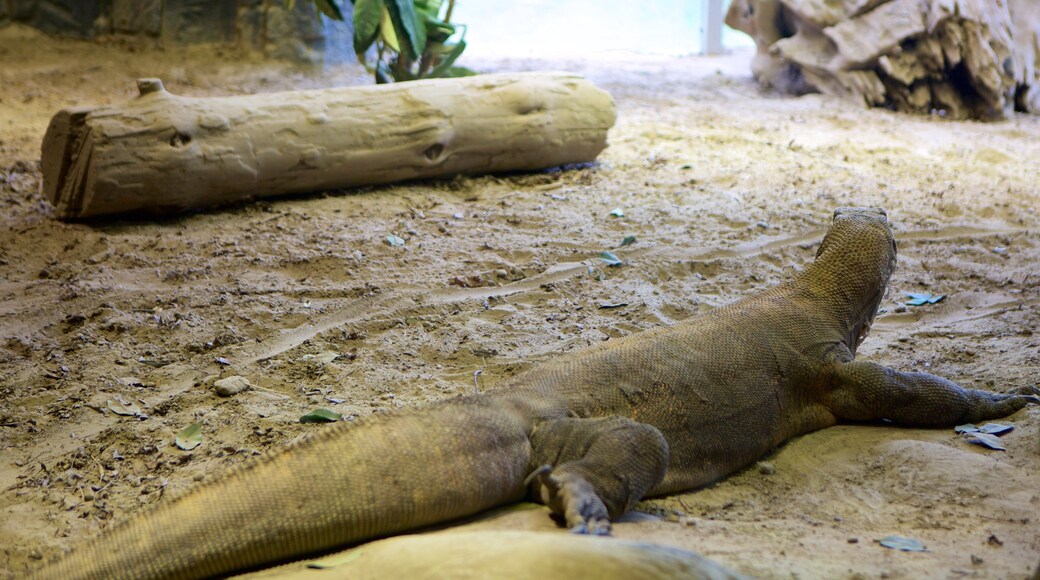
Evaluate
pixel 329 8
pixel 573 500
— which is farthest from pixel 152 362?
pixel 329 8

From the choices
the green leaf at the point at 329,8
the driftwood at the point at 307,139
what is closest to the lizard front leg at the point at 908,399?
the driftwood at the point at 307,139

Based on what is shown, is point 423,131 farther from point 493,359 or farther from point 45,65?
point 45,65

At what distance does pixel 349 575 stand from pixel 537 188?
196 inches

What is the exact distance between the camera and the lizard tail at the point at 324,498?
2332 millimetres

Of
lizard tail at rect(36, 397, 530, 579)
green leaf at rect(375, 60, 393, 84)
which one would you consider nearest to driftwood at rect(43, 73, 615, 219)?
green leaf at rect(375, 60, 393, 84)

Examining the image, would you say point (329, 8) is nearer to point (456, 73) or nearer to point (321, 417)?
point (456, 73)

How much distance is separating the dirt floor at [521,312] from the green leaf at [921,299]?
0.16 ft

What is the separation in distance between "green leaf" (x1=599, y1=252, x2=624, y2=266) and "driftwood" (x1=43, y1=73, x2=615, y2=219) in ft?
5.73

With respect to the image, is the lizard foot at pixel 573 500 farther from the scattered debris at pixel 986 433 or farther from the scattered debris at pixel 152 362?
the scattered debris at pixel 152 362

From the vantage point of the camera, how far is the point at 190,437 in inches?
A: 131

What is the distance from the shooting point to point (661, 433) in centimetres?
302

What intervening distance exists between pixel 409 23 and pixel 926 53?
5.76m

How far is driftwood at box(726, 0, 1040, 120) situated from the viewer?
31.4 feet

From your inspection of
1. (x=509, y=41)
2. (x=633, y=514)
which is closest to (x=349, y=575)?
(x=633, y=514)
